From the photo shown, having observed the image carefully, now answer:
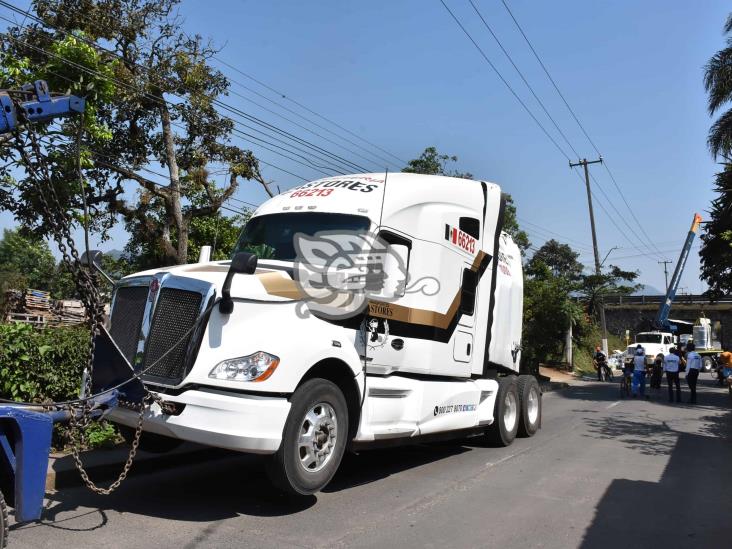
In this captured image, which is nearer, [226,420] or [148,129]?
[226,420]

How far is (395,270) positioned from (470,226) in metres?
2.00

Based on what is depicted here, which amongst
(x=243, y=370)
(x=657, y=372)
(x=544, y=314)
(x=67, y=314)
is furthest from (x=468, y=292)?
(x=544, y=314)

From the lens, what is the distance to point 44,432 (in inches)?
156

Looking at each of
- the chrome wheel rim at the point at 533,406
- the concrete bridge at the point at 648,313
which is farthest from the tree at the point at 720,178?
the concrete bridge at the point at 648,313

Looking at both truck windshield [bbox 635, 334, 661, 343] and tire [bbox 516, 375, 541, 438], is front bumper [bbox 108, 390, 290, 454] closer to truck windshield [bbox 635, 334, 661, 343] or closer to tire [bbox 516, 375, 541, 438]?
tire [bbox 516, 375, 541, 438]

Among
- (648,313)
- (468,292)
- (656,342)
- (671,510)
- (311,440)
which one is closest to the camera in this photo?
(311,440)

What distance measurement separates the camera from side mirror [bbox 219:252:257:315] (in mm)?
4969

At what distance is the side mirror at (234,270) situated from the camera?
4969 millimetres

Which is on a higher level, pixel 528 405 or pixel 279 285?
pixel 279 285

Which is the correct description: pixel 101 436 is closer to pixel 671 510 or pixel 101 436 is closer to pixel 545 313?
pixel 671 510

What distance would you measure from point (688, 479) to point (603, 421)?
18.9ft

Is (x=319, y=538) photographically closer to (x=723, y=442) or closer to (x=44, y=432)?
(x=44, y=432)

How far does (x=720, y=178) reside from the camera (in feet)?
96.8

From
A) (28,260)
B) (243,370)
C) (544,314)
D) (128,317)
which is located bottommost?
(243,370)
